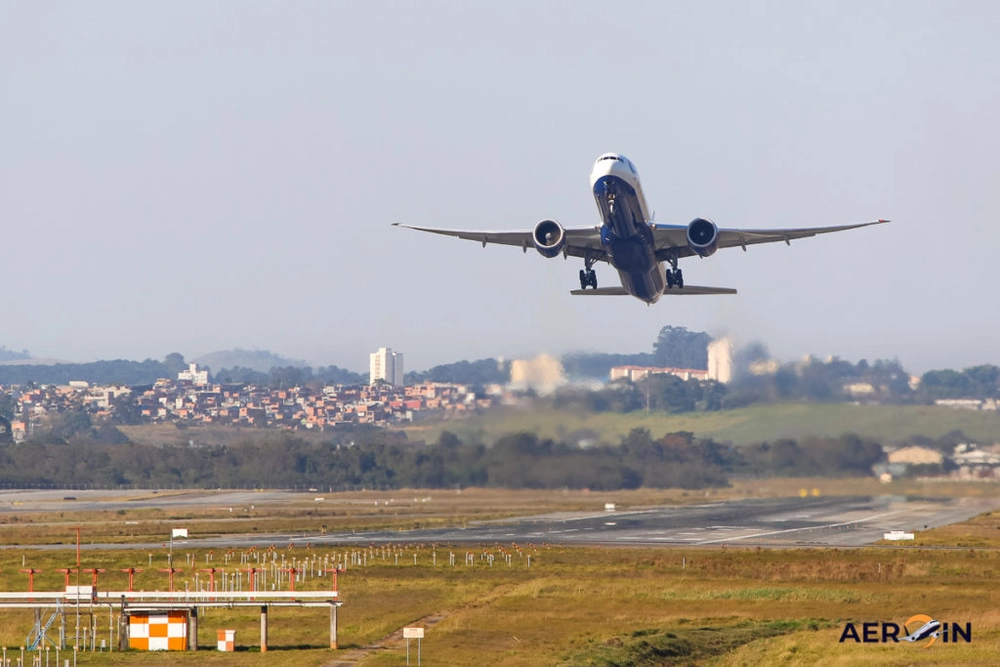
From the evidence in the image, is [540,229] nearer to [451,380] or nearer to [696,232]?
[696,232]

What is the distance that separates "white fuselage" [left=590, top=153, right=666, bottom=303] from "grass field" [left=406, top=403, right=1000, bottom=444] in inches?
673

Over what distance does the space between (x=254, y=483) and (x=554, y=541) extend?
6164 cm

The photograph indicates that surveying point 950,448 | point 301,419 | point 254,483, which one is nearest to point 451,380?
point 254,483

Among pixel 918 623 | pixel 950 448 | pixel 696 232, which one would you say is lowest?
pixel 918 623

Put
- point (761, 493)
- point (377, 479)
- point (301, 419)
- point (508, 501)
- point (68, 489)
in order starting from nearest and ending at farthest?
point (761, 493)
point (508, 501)
point (377, 479)
point (68, 489)
point (301, 419)

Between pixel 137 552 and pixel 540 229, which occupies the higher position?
pixel 540 229

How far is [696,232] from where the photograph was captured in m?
66.8

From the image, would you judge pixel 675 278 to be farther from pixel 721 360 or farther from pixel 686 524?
pixel 686 524

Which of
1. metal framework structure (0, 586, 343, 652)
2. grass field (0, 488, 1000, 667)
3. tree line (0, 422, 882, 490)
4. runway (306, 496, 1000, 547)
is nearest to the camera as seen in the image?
metal framework structure (0, 586, 343, 652)

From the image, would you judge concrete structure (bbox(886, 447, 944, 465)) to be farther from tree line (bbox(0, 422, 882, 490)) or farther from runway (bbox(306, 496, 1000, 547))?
runway (bbox(306, 496, 1000, 547))

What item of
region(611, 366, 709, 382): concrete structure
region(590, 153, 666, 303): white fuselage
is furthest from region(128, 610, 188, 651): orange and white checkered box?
region(611, 366, 709, 382): concrete structure

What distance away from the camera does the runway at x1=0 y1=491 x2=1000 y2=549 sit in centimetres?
8700

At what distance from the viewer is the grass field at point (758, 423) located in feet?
260

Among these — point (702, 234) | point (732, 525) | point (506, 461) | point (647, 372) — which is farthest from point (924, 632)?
point (732, 525)
